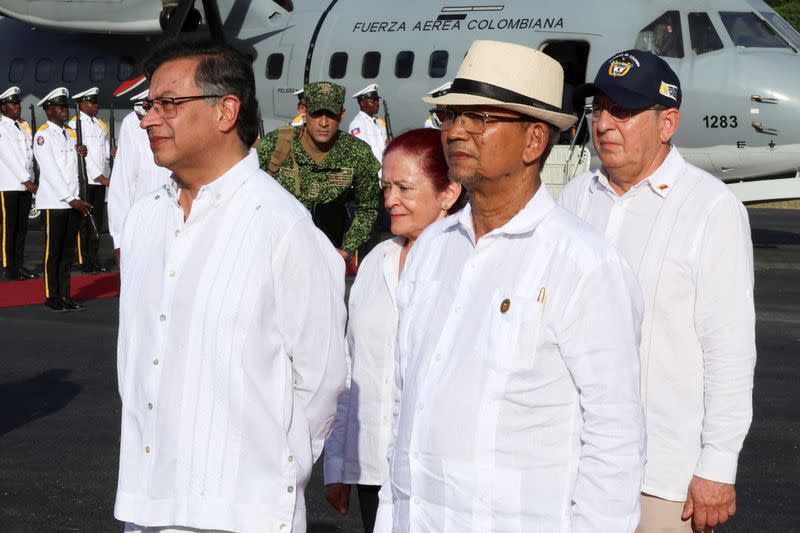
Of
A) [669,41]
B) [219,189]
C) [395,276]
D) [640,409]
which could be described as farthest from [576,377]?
[669,41]

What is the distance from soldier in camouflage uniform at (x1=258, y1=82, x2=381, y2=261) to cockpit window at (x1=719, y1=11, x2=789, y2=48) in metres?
10.1

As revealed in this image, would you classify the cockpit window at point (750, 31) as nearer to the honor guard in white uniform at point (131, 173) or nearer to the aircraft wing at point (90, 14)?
the aircraft wing at point (90, 14)

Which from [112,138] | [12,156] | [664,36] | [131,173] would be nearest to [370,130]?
[664,36]

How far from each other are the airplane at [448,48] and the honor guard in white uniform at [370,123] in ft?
2.07

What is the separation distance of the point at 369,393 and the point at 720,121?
1226 centimetres

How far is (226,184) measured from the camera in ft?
11.0

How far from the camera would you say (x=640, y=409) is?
9.45 feet

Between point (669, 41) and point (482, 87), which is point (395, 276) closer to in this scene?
point (482, 87)

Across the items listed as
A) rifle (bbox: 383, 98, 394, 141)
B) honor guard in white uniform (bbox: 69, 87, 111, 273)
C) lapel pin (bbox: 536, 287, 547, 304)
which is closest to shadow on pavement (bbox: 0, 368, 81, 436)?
lapel pin (bbox: 536, 287, 547, 304)

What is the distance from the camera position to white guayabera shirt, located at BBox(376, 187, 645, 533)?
9.20 ft

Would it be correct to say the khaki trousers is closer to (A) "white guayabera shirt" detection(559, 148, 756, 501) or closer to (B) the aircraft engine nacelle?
(A) "white guayabera shirt" detection(559, 148, 756, 501)

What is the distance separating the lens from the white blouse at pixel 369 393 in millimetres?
4082

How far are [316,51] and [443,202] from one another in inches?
586

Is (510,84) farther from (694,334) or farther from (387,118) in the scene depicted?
(387,118)
